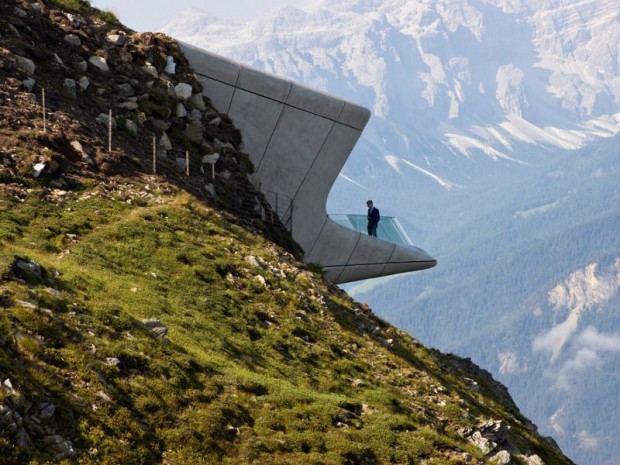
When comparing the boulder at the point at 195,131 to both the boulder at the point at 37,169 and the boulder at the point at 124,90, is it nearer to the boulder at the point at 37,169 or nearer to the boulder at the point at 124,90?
the boulder at the point at 124,90

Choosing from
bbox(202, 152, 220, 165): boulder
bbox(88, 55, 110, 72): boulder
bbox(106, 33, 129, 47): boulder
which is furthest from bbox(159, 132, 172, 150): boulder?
bbox(106, 33, 129, 47): boulder

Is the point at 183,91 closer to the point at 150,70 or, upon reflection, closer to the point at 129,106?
the point at 150,70

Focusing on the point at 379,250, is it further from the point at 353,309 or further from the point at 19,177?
the point at 19,177

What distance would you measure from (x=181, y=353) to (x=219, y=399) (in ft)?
5.36

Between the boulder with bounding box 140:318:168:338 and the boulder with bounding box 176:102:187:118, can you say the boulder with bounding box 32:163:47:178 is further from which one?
the boulder with bounding box 140:318:168:338

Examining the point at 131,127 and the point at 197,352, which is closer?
the point at 197,352

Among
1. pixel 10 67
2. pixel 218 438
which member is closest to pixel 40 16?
pixel 10 67

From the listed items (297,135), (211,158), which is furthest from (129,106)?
(297,135)

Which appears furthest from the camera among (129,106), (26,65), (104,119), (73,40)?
(73,40)

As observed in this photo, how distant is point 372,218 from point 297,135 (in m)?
5.09

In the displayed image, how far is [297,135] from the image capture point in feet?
148

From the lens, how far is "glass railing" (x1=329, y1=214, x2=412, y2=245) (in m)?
48.9

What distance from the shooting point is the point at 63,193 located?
2959 centimetres

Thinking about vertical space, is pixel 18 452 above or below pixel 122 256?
above
